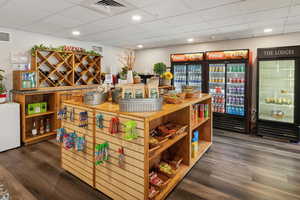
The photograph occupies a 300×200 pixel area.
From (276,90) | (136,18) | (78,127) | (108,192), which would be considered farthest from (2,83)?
(276,90)

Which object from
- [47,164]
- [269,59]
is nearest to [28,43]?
[47,164]

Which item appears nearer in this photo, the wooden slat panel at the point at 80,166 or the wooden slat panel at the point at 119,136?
the wooden slat panel at the point at 119,136

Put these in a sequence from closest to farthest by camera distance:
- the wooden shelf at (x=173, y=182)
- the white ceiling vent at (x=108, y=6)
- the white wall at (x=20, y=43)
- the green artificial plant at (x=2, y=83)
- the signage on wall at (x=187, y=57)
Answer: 1. the wooden shelf at (x=173, y=182)
2. the white ceiling vent at (x=108, y=6)
3. the green artificial plant at (x=2, y=83)
4. the white wall at (x=20, y=43)
5. the signage on wall at (x=187, y=57)

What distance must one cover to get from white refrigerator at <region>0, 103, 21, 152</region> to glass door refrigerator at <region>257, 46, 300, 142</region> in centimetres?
542

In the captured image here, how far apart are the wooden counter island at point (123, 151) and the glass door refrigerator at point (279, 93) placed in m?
2.54

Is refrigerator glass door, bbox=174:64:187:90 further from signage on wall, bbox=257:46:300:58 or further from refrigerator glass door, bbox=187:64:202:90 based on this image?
signage on wall, bbox=257:46:300:58

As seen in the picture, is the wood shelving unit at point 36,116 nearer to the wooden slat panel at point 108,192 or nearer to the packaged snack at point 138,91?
the wooden slat panel at point 108,192

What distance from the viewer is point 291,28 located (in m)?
4.01

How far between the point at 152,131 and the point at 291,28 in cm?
408

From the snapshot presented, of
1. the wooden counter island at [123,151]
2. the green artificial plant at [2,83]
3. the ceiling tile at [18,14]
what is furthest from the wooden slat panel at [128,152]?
the green artificial plant at [2,83]

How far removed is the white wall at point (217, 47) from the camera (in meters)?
4.57

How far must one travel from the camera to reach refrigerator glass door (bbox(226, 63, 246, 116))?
183 inches

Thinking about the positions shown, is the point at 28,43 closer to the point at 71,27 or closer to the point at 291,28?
the point at 71,27

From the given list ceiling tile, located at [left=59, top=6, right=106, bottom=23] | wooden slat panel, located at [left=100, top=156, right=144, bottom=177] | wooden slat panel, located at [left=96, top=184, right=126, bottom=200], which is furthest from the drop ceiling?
wooden slat panel, located at [left=96, top=184, right=126, bottom=200]
